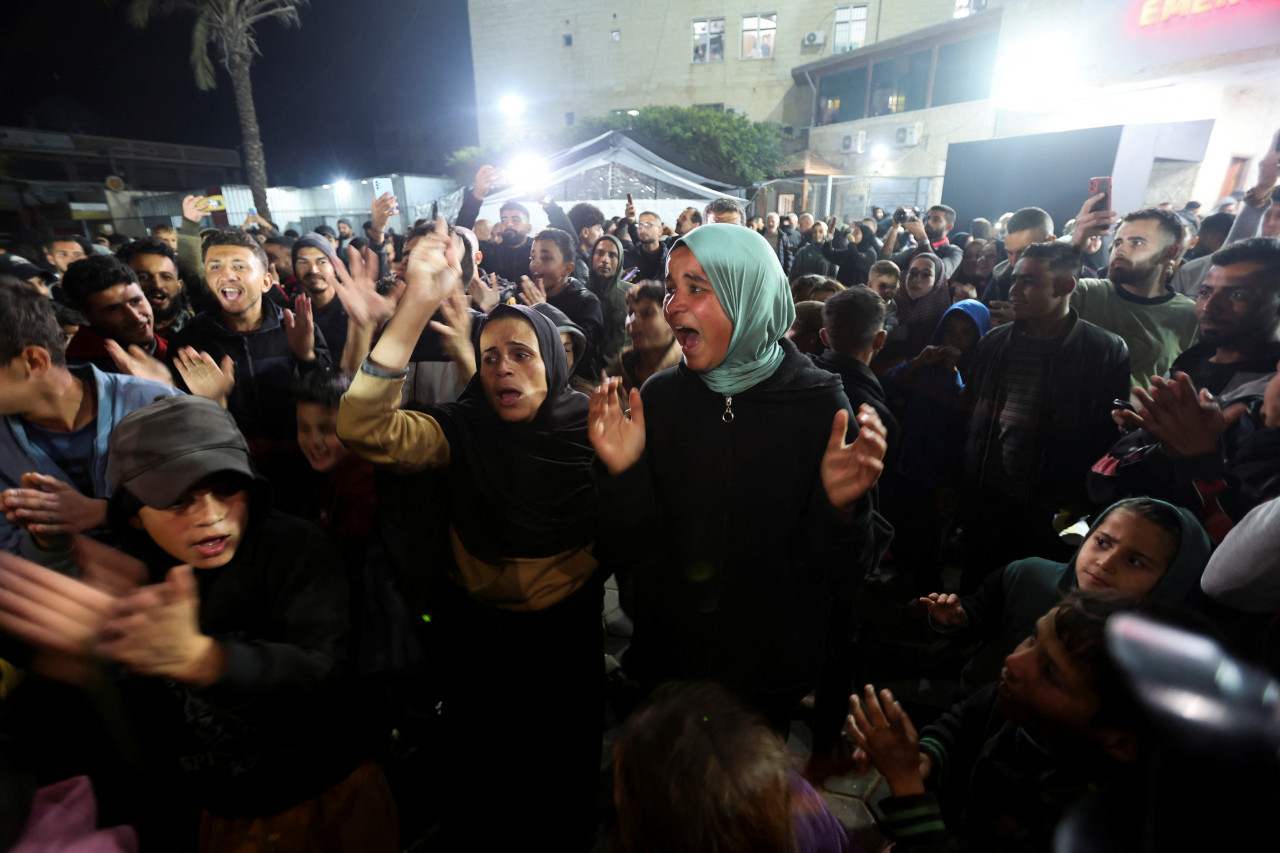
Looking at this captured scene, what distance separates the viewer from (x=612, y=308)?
5.08 m

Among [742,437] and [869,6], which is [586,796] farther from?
[869,6]

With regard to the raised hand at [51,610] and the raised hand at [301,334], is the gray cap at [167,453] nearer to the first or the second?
the raised hand at [51,610]

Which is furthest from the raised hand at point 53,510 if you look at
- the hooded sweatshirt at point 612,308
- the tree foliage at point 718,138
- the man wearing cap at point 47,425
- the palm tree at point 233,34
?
the tree foliage at point 718,138

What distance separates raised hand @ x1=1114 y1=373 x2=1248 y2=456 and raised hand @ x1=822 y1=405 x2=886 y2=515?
46.2 inches

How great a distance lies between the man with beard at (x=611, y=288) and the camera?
16.0 feet

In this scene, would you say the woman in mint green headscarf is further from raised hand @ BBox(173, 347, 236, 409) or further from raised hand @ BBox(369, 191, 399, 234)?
raised hand @ BBox(369, 191, 399, 234)

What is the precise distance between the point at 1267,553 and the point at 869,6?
119 feet

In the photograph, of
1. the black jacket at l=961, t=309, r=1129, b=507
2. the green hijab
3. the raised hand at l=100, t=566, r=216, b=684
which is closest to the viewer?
the raised hand at l=100, t=566, r=216, b=684

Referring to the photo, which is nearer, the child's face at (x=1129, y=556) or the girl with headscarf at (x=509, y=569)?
the child's face at (x=1129, y=556)

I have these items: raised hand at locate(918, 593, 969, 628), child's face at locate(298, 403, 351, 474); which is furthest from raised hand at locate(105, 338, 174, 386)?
raised hand at locate(918, 593, 969, 628)

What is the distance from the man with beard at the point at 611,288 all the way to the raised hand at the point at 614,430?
3155 millimetres

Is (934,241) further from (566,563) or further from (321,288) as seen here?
(566,563)

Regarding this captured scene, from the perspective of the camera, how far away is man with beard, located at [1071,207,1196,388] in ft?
10.9

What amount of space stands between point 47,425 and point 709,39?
37.2m
